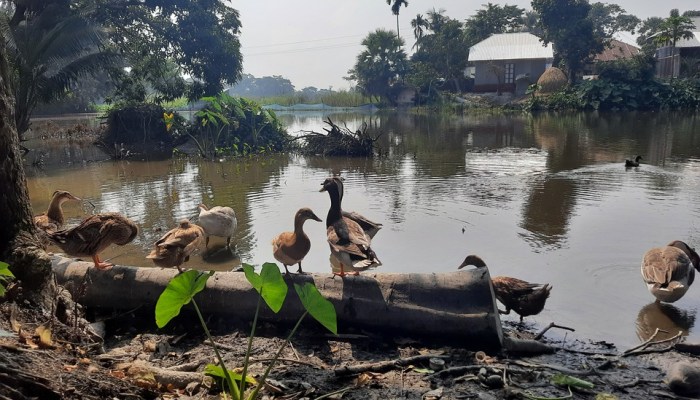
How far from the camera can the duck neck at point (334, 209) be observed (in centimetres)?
635

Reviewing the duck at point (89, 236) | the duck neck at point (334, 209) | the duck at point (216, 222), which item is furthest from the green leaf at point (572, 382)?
the duck at point (216, 222)

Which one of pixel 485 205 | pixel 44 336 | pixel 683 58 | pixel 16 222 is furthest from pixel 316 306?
pixel 683 58

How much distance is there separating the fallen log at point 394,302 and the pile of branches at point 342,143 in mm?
13065

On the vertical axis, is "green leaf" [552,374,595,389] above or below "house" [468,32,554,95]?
below

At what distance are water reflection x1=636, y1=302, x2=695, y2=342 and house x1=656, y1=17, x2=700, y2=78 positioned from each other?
3941 centimetres

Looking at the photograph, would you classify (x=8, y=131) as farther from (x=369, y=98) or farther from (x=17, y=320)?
(x=369, y=98)

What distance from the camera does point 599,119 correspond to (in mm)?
31719

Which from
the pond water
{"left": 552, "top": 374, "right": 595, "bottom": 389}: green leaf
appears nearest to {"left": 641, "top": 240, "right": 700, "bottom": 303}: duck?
the pond water

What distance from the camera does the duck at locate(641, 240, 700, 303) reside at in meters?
5.69

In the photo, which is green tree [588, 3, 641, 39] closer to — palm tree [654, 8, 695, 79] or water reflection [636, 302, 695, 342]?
palm tree [654, 8, 695, 79]

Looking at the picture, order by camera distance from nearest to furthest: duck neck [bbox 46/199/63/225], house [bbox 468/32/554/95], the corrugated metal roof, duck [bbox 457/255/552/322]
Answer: duck [bbox 457/255/552/322]
duck neck [bbox 46/199/63/225]
the corrugated metal roof
house [bbox 468/32/554/95]

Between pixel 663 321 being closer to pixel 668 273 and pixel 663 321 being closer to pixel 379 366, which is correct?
pixel 668 273

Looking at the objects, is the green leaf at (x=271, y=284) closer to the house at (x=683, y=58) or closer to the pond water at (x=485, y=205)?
the pond water at (x=485, y=205)

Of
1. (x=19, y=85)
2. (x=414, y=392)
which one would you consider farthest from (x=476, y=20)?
(x=414, y=392)
